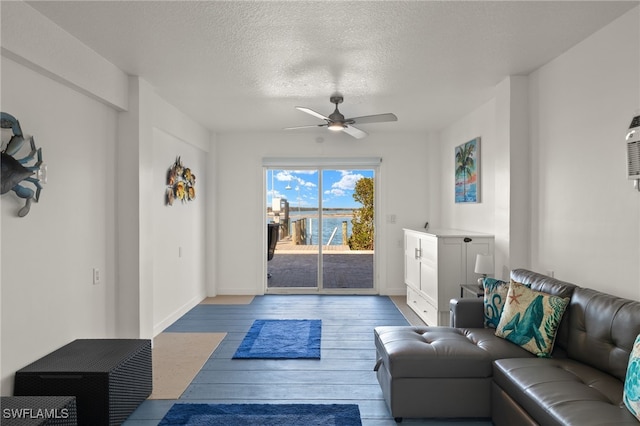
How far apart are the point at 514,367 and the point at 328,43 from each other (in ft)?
7.80

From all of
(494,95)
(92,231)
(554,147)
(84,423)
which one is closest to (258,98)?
(92,231)

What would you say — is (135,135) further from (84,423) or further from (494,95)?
(494,95)

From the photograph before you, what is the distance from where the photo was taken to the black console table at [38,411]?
6.00 feet

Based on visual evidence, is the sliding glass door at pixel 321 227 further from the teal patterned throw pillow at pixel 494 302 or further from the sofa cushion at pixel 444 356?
the sofa cushion at pixel 444 356

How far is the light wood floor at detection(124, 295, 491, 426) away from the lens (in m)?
2.78

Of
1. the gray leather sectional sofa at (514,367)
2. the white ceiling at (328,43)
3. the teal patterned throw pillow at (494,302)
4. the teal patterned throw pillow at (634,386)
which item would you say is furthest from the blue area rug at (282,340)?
the white ceiling at (328,43)

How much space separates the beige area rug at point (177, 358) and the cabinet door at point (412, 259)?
240cm

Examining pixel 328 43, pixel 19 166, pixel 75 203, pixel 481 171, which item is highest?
pixel 328 43

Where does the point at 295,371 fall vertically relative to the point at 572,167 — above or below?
below

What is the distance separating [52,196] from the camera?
2.77 meters

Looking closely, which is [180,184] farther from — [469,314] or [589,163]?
[589,163]

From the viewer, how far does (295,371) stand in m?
3.31

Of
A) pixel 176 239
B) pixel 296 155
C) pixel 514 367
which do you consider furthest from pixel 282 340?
pixel 296 155

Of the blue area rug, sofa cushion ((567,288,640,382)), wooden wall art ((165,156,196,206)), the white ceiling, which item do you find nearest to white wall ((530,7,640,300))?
the white ceiling
